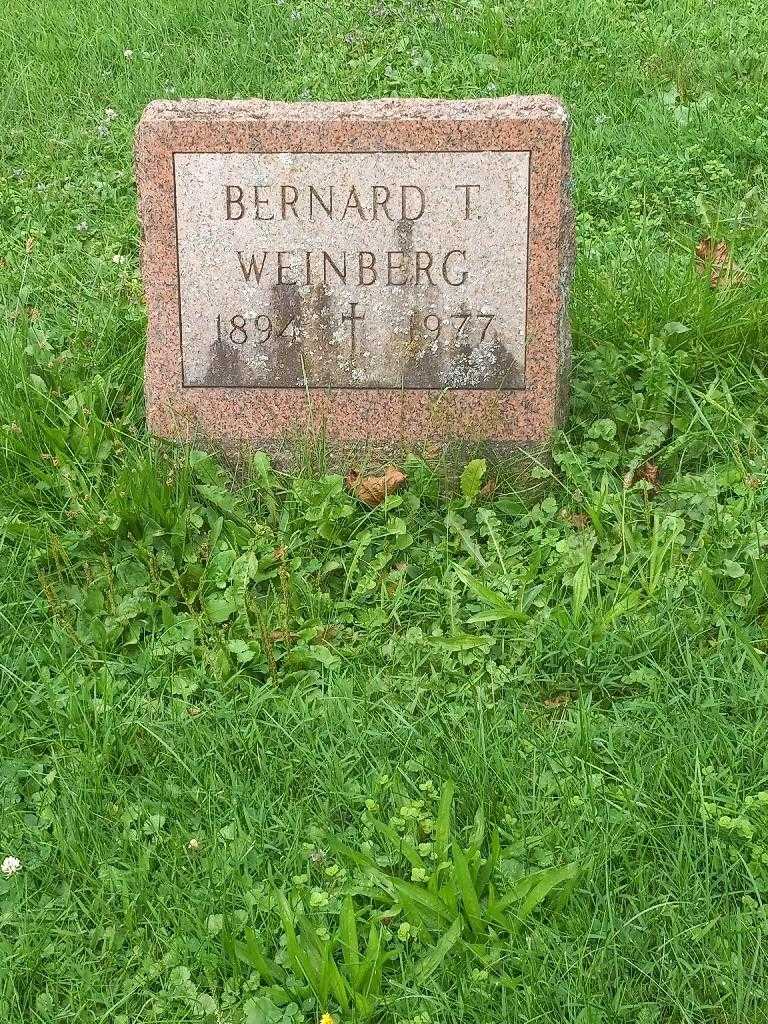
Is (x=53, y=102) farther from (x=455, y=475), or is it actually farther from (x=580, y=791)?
(x=580, y=791)

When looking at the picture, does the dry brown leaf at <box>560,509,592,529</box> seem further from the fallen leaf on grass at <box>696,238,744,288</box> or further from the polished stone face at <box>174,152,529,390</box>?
the fallen leaf on grass at <box>696,238,744,288</box>

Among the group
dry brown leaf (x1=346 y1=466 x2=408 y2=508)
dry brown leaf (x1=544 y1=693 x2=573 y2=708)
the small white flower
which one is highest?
dry brown leaf (x1=346 y1=466 x2=408 y2=508)

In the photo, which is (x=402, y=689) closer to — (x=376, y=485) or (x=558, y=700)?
(x=558, y=700)

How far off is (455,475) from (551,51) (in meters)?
3.00

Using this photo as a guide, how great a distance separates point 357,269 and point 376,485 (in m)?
0.60

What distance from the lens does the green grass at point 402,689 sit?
214cm

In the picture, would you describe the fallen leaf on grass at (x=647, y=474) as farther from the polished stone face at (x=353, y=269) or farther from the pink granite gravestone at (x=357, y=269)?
the polished stone face at (x=353, y=269)

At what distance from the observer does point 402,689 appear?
271 centimetres

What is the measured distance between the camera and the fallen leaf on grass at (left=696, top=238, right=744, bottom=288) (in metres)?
3.82

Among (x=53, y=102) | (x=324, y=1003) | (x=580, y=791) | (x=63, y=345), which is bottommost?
(x=324, y=1003)

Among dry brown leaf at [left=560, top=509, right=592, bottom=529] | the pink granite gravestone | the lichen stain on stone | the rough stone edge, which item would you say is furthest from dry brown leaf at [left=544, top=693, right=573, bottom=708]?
the rough stone edge

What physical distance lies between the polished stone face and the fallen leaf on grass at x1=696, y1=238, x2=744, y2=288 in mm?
825

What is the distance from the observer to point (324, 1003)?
6.79ft

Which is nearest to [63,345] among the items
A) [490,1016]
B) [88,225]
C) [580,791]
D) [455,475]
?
[88,225]
